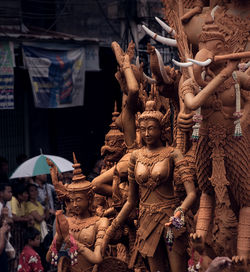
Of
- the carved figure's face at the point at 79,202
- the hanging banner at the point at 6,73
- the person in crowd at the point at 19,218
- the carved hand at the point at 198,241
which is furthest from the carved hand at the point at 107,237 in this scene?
the hanging banner at the point at 6,73

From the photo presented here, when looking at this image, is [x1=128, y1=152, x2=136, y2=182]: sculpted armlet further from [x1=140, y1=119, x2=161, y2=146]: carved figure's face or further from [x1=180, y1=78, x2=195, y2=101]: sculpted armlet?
[x1=180, y1=78, x2=195, y2=101]: sculpted armlet

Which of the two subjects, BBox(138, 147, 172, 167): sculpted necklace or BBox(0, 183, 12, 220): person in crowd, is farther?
BBox(0, 183, 12, 220): person in crowd

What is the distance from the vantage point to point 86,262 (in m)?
7.70

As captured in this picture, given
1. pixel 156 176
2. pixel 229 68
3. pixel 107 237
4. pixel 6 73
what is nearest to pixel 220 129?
pixel 229 68

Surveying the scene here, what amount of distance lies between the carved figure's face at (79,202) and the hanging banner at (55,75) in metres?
6.53

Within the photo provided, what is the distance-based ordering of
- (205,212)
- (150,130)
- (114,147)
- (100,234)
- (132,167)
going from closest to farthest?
(205,212), (150,130), (132,167), (100,234), (114,147)

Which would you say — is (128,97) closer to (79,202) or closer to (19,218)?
(79,202)

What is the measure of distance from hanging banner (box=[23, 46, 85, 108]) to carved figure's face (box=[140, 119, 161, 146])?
7216 mm

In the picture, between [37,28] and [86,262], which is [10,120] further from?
[86,262]

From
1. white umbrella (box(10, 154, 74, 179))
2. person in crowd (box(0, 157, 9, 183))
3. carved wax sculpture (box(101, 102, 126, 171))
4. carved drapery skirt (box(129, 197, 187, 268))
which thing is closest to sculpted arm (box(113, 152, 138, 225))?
carved drapery skirt (box(129, 197, 187, 268))

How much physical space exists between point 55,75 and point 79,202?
273 inches

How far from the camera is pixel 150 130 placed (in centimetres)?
707

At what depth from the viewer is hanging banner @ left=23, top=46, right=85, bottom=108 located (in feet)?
46.1

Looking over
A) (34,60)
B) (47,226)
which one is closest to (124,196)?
(47,226)
